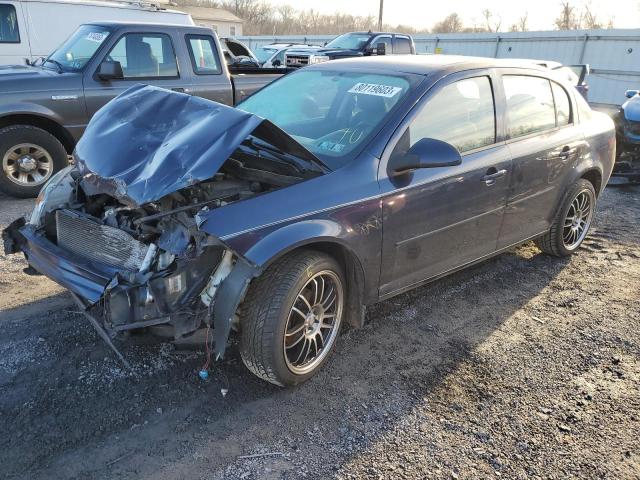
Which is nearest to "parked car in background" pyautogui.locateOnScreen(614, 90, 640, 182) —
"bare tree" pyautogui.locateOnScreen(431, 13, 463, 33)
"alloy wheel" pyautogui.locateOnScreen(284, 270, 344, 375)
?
"alloy wheel" pyautogui.locateOnScreen(284, 270, 344, 375)

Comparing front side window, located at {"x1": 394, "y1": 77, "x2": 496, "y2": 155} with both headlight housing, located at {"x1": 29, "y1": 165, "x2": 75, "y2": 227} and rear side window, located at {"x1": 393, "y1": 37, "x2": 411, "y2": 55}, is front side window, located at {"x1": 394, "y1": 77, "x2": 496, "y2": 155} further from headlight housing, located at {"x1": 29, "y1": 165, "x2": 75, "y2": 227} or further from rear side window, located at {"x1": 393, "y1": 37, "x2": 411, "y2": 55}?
rear side window, located at {"x1": 393, "y1": 37, "x2": 411, "y2": 55}

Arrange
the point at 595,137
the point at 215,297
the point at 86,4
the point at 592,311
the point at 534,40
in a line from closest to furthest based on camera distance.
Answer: the point at 215,297 → the point at 592,311 → the point at 595,137 → the point at 86,4 → the point at 534,40

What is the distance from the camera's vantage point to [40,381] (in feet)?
9.84

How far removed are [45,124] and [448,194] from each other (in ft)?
17.4

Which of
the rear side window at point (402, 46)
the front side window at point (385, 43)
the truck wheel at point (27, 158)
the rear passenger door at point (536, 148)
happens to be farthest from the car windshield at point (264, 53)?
the rear passenger door at point (536, 148)

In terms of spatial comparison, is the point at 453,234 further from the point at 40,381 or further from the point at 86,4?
the point at 86,4

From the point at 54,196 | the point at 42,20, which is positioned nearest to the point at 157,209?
the point at 54,196

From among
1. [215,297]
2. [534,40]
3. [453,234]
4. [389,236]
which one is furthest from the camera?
[534,40]

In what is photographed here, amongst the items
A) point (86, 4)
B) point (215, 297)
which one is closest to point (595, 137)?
point (215, 297)

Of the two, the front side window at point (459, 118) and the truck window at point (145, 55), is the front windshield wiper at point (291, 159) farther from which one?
the truck window at point (145, 55)

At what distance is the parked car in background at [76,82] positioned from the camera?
20.6 feet

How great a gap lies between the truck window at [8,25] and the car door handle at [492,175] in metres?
9.08

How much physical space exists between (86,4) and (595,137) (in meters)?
9.12

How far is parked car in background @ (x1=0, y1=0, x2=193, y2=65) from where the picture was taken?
365 inches
